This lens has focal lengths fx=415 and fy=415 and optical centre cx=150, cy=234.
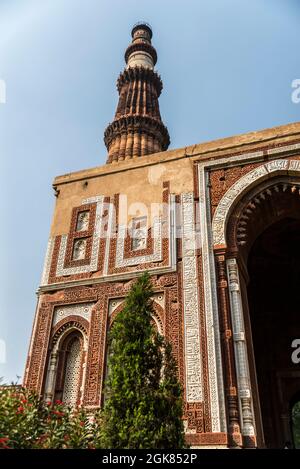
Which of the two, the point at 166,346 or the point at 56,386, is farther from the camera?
the point at 56,386

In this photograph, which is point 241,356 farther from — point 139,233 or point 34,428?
point 34,428

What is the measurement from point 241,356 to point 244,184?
9.12ft

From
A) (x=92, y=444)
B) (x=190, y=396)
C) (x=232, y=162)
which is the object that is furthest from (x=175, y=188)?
(x=92, y=444)

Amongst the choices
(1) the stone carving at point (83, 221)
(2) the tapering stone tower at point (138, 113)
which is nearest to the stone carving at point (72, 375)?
(1) the stone carving at point (83, 221)

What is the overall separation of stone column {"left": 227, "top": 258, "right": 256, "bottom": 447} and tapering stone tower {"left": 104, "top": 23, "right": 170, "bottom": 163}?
1211 centimetres

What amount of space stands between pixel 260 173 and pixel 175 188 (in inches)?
57.7

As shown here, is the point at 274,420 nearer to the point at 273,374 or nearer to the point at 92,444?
the point at 273,374

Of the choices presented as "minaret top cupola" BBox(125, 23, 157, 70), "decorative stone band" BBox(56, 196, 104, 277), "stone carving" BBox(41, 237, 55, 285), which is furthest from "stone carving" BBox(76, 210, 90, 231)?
"minaret top cupola" BBox(125, 23, 157, 70)


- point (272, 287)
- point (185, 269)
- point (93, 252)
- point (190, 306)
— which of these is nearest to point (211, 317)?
point (190, 306)

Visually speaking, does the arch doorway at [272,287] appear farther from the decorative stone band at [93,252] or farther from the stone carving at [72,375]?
the stone carving at [72,375]

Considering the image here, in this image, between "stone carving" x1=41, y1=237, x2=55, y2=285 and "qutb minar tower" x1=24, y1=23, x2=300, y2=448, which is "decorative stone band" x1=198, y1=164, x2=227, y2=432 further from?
"stone carving" x1=41, y1=237, x2=55, y2=285

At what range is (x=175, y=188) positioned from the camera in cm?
732

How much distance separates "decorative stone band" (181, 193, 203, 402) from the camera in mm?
5543

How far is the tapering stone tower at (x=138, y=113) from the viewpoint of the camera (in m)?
18.2
